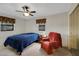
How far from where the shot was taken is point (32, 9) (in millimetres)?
1746

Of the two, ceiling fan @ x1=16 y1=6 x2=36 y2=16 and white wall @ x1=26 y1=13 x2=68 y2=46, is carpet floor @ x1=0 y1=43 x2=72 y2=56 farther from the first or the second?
ceiling fan @ x1=16 y1=6 x2=36 y2=16

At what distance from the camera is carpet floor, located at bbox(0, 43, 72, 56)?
5.60ft

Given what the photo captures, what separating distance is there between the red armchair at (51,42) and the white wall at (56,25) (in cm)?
6

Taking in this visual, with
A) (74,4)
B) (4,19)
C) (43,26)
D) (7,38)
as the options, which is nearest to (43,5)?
(43,26)

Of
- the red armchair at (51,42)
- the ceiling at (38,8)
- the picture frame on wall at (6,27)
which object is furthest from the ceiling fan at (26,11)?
the red armchair at (51,42)

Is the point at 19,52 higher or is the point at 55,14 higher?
the point at 55,14

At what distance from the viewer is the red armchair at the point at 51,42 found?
1730 millimetres

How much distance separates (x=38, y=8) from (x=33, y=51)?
0.68 metres

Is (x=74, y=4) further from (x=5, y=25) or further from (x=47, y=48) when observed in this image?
(x=5, y=25)

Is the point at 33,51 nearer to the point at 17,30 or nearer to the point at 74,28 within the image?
the point at 17,30

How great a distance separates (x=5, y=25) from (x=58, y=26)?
2.75 ft

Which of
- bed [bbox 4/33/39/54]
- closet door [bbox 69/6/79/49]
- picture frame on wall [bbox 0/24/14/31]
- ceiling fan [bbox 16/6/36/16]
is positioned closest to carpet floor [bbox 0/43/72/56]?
bed [bbox 4/33/39/54]

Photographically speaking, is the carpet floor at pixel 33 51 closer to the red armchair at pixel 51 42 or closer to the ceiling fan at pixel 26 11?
the red armchair at pixel 51 42

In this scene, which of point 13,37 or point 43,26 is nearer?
point 13,37
